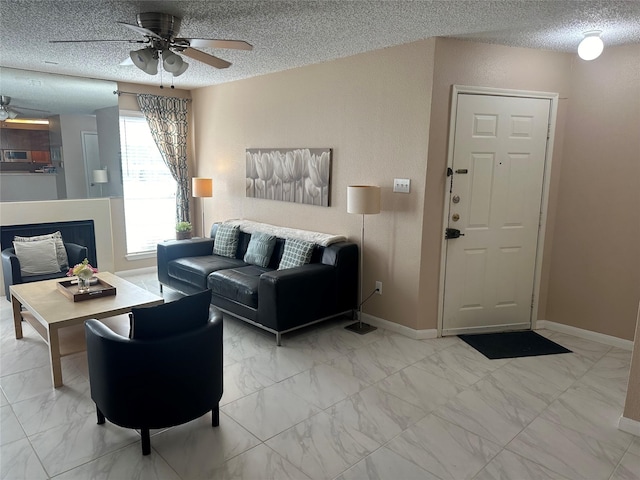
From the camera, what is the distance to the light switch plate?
3.85m

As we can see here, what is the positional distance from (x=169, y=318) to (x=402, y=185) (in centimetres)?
238

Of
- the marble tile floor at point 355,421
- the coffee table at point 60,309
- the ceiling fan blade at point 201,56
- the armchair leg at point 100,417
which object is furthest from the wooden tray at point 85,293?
the ceiling fan blade at point 201,56

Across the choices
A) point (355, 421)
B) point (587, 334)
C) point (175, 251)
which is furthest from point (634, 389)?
point (175, 251)

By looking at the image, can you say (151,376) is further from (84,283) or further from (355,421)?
(84,283)

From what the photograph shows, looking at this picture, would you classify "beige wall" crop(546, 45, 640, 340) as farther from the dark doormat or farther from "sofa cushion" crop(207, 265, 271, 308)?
"sofa cushion" crop(207, 265, 271, 308)

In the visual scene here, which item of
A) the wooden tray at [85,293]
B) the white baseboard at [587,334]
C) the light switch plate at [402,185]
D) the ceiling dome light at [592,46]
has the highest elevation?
the ceiling dome light at [592,46]

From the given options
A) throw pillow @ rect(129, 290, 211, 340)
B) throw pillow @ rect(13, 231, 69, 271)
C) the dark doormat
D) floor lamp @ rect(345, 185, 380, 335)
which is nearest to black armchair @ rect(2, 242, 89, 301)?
throw pillow @ rect(13, 231, 69, 271)

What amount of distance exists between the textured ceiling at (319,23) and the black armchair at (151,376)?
6.91ft

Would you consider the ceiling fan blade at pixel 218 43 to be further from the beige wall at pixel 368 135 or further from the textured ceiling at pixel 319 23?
the beige wall at pixel 368 135

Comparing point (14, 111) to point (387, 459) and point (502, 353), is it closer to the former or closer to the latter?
point (387, 459)

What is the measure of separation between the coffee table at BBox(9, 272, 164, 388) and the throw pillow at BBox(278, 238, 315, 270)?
131 cm

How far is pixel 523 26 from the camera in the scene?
10.5 ft

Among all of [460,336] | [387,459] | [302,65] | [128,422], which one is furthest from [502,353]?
[302,65]

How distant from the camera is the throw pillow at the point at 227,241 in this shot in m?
5.18
